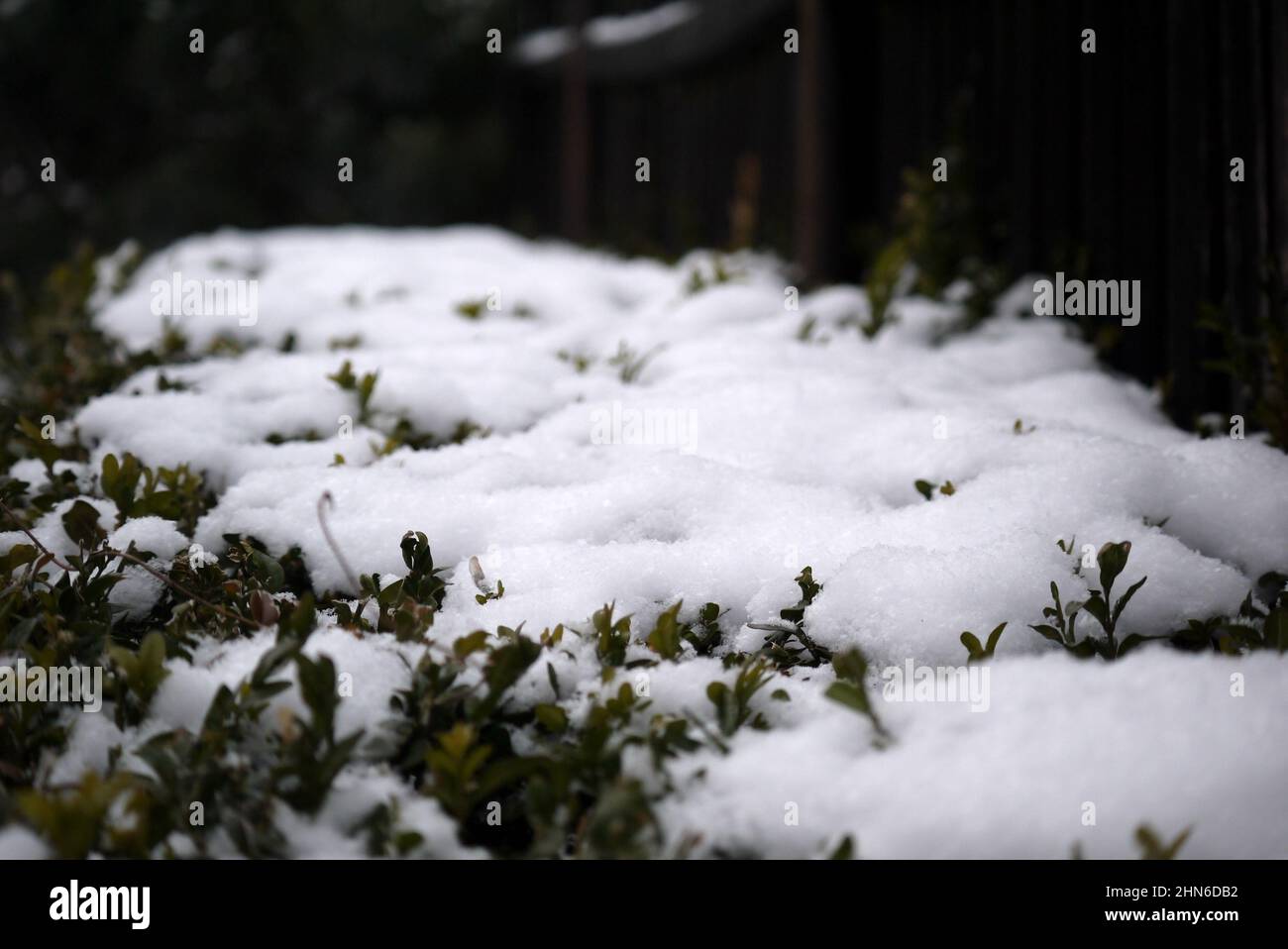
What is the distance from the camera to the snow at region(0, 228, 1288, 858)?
1049 mm

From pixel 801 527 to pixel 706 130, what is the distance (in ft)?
12.6

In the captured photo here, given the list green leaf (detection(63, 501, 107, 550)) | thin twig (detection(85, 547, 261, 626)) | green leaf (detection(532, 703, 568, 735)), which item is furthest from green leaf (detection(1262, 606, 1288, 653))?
green leaf (detection(63, 501, 107, 550))

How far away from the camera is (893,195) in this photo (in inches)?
146

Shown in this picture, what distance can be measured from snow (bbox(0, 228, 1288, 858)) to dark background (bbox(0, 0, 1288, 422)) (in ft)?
1.01

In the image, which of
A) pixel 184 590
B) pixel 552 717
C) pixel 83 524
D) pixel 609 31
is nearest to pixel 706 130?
pixel 609 31

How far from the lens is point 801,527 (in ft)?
5.49

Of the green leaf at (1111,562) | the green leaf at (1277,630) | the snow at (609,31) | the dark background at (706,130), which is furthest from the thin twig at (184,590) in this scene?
the snow at (609,31)

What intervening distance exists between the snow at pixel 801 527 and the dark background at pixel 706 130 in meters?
0.31

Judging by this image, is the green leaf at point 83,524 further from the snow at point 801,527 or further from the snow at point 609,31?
the snow at point 609,31

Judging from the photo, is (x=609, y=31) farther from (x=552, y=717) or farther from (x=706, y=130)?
(x=552, y=717)

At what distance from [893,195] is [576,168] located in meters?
3.01

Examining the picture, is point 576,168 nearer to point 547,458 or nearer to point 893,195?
point 893,195

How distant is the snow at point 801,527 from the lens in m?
1.05

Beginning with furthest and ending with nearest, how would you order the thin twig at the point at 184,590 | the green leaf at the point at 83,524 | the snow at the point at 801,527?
the green leaf at the point at 83,524 < the thin twig at the point at 184,590 < the snow at the point at 801,527
